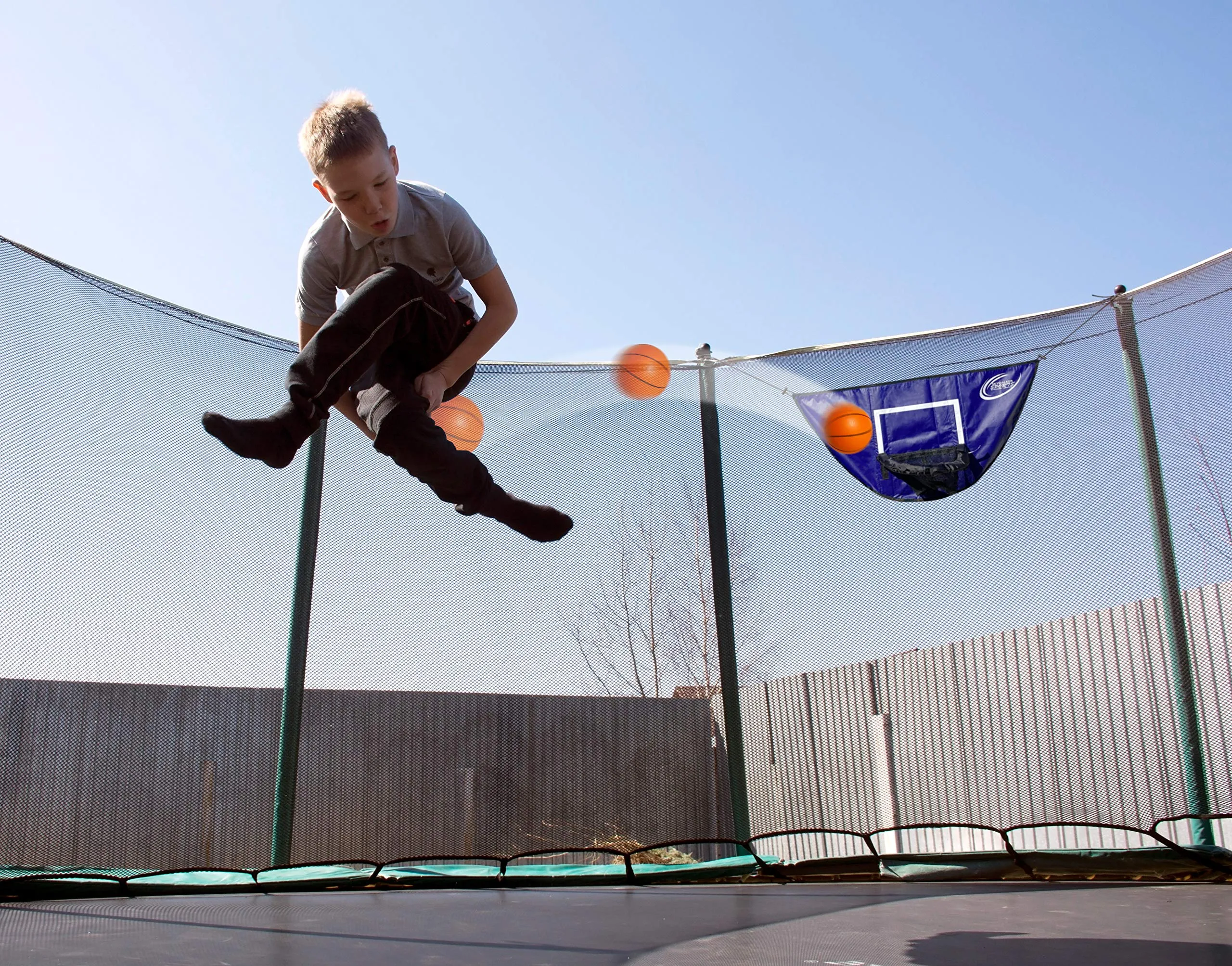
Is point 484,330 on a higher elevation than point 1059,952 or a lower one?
higher

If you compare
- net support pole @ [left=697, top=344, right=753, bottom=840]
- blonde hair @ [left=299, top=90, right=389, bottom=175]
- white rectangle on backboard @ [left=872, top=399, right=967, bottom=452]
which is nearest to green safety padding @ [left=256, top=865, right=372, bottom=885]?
net support pole @ [left=697, top=344, right=753, bottom=840]

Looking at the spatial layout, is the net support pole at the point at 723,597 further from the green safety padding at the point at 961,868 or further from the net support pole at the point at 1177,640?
the net support pole at the point at 1177,640

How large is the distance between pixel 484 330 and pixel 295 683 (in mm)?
1408

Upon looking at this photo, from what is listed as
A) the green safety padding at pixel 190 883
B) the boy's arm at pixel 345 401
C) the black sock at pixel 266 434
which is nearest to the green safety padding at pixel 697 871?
the green safety padding at pixel 190 883

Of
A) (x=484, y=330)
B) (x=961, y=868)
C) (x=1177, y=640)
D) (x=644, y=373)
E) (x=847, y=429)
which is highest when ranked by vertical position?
(x=644, y=373)

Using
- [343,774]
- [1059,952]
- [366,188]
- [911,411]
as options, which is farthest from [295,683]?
[1059,952]

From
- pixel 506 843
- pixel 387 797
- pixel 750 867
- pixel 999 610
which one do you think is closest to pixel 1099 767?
pixel 999 610

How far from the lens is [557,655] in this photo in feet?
9.13

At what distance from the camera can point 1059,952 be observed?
44.4 inches

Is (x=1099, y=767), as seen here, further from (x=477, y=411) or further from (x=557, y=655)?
(x=477, y=411)

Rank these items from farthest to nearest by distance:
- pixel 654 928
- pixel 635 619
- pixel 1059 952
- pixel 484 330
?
pixel 635 619 → pixel 484 330 → pixel 654 928 → pixel 1059 952

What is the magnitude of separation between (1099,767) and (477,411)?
1906 millimetres

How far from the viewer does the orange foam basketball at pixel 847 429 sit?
276cm

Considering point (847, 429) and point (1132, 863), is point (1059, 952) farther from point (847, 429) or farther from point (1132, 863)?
point (847, 429)
